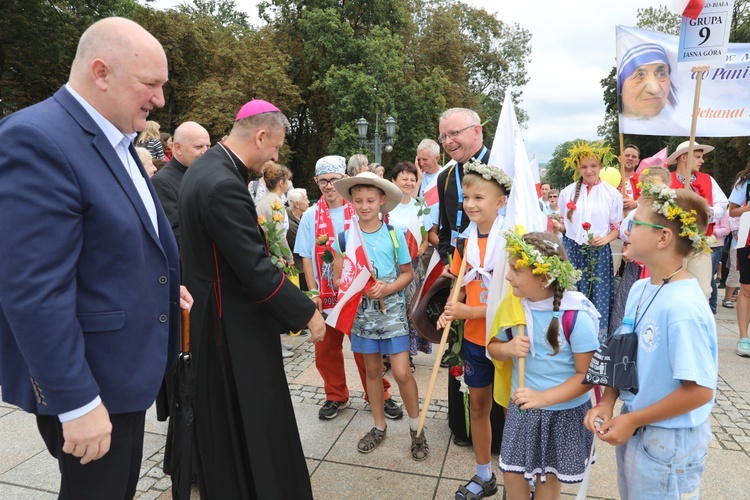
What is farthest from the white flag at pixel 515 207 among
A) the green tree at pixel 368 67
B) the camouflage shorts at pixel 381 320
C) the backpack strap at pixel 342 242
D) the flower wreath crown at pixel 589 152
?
the green tree at pixel 368 67

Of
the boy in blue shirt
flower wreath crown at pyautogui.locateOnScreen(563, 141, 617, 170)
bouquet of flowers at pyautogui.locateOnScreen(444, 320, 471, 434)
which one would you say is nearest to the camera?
the boy in blue shirt

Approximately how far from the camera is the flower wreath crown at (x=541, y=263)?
2234 millimetres

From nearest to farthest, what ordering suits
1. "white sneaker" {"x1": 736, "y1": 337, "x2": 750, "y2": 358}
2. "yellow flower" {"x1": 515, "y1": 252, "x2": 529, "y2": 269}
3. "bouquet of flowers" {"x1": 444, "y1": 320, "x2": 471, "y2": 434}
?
"yellow flower" {"x1": 515, "y1": 252, "x2": 529, "y2": 269}, "bouquet of flowers" {"x1": 444, "y1": 320, "x2": 471, "y2": 434}, "white sneaker" {"x1": 736, "y1": 337, "x2": 750, "y2": 358}

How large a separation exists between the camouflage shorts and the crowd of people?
0.01 m

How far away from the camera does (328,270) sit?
4.40m

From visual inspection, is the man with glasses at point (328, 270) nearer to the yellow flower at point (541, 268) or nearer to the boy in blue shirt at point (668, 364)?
the yellow flower at point (541, 268)

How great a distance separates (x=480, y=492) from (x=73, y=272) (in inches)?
99.7

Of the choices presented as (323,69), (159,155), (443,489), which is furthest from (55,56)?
(443,489)

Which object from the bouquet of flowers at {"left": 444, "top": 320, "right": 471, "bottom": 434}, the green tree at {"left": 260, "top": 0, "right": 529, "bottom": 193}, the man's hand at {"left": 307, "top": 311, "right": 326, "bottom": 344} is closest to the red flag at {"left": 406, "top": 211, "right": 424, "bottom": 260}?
the bouquet of flowers at {"left": 444, "top": 320, "right": 471, "bottom": 434}

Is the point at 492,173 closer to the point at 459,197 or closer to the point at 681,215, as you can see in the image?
the point at 459,197

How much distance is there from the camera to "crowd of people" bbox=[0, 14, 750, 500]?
1514mm

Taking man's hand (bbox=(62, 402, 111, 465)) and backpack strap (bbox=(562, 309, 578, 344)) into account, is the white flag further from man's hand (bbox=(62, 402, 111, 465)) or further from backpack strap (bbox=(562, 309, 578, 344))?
man's hand (bbox=(62, 402, 111, 465))

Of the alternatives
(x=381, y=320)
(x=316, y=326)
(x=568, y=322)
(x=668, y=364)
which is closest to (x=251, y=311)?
(x=316, y=326)

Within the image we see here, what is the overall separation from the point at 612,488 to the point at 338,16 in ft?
85.9
